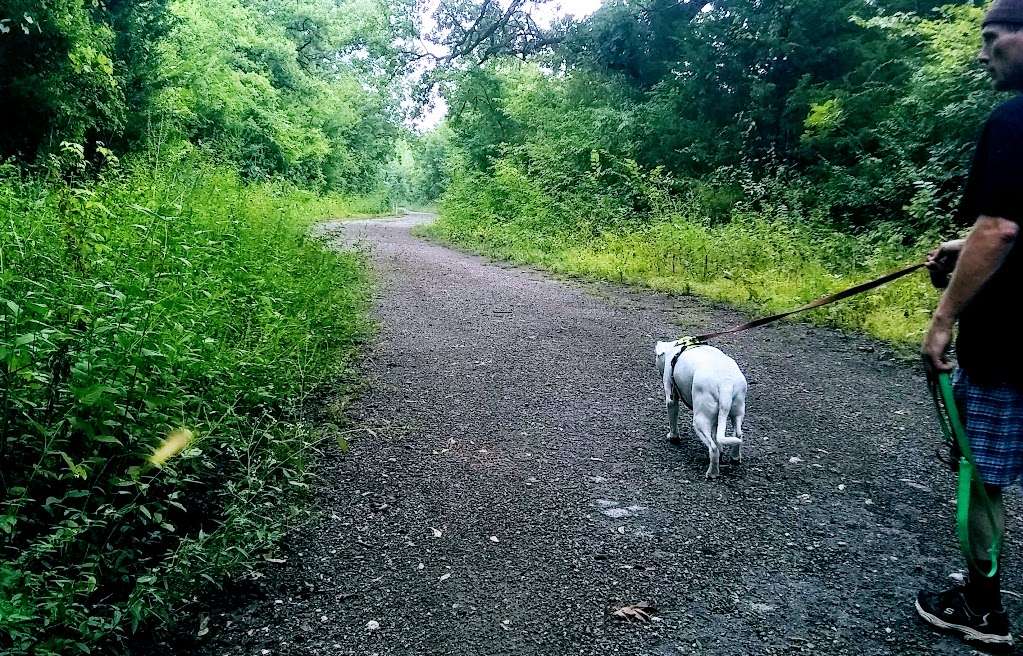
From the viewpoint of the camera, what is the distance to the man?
208 cm

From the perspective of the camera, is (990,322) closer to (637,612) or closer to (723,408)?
(723,408)

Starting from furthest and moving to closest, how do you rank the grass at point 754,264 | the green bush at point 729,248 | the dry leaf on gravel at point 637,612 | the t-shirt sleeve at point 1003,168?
the green bush at point 729,248, the grass at point 754,264, the dry leaf on gravel at point 637,612, the t-shirt sleeve at point 1003,168

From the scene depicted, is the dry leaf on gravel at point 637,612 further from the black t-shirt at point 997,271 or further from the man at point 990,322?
the black t-shirt at point 997,271

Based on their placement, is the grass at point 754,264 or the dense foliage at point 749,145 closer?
the grass at point 754,264

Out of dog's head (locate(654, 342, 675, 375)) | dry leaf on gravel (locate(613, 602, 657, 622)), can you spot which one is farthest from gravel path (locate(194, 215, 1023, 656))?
dog's head (locate(654, 342, 675, 375))

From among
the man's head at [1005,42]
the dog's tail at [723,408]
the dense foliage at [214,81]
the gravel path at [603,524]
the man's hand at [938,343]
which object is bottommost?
the gravel path at [603,524]

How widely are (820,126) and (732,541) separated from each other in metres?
10.9

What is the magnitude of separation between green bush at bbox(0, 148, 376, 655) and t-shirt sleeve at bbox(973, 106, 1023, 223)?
3.07 meters

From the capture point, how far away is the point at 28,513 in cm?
252

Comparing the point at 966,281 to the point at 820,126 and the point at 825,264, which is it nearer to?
the point at 825,264

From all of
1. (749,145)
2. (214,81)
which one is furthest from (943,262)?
(214,81)

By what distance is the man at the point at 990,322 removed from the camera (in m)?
2.08

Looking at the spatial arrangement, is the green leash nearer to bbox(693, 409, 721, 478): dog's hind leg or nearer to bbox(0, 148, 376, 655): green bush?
bbox(693, 409, 721, 478): dog's hind leg

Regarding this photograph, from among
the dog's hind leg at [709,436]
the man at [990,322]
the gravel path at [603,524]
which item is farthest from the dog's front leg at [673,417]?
the man at [990,322]
